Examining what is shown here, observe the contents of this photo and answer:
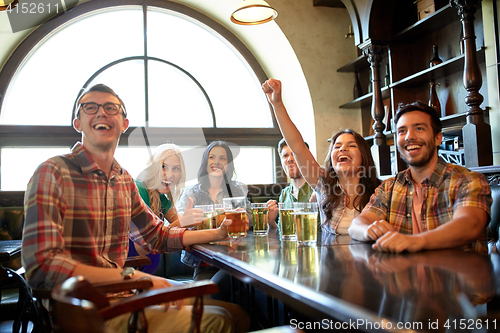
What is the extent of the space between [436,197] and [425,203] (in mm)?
50

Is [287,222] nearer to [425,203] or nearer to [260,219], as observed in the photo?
[260,219]

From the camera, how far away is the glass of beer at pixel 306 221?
151cm

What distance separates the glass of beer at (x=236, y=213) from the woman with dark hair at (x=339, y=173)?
0.48m

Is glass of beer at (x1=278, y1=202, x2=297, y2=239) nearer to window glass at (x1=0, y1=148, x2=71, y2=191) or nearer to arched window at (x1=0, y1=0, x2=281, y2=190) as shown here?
arched window at (x1=0, y1=0, x2=281, y2=190)

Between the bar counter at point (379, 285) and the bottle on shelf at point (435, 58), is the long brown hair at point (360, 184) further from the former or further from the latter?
the bottle on shelf at point (435, 58)

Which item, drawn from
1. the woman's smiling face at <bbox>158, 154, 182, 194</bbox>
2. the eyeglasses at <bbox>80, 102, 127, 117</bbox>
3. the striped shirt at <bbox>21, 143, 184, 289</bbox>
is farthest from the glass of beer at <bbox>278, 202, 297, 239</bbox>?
the woman's smiling face at <bbox>158, 154, 182, 194</bbox>

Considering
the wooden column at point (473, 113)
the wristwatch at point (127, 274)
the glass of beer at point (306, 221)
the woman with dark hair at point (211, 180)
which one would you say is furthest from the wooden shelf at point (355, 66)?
the wristwatch at point (127, 274)

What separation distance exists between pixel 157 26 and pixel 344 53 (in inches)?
84.9

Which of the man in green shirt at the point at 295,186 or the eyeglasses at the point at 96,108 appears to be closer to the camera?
the eyeglasses at the point at 96,108

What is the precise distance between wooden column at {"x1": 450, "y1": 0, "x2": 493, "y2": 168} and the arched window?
2.50m

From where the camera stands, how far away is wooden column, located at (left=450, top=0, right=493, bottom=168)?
2414 millimetres

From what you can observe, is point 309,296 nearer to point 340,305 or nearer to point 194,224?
point 340,305

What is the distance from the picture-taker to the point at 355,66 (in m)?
4.30

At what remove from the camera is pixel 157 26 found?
4.43 metres
